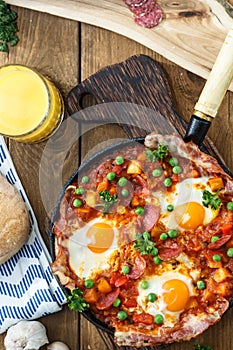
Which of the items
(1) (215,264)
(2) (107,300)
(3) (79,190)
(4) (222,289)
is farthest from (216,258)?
(3) (79,190)

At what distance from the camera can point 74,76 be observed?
199 inches

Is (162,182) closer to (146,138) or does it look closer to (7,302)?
(146,138)

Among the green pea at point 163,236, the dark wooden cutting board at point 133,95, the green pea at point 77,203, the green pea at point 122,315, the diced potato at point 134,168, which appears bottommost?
the green pea at point 122,315

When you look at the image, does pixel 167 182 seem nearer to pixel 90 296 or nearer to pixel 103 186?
pixel 103 186

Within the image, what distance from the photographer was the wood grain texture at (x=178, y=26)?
4840mm

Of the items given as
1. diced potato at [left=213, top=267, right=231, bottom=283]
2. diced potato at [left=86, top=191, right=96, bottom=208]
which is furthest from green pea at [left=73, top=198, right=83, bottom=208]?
diced potato at [left=213, top=267, right=231, bottom=283]

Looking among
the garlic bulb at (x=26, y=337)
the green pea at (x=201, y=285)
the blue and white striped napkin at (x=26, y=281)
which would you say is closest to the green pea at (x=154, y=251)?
the green pea at (x=201, y=285)

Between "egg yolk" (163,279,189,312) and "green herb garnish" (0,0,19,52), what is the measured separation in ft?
6.95

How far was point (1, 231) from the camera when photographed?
478cm

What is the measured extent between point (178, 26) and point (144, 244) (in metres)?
1.59

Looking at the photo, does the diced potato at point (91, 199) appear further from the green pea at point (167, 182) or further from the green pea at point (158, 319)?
the green pea at point (158, 319)

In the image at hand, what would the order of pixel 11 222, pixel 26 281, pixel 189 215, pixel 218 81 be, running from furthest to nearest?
pixel 26 281, pixel 11 222, pixel 189 215, pixel 218 81

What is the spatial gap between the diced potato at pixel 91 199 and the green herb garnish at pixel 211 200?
72cm

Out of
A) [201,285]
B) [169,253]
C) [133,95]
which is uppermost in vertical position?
[133,95]
